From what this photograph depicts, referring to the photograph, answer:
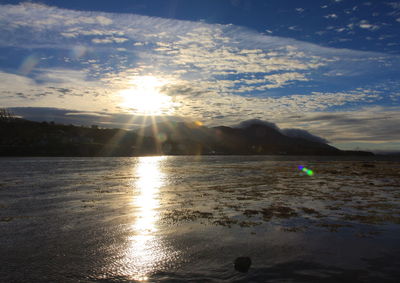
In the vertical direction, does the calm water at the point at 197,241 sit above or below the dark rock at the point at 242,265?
below

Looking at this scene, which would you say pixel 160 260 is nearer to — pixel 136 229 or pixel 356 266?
pixel 136 229

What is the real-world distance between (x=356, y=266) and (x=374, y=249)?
2.89 m

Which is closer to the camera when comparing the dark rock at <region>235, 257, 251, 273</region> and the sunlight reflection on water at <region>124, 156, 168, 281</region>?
the dark rock at <region>235, 257, 251, 273</region>

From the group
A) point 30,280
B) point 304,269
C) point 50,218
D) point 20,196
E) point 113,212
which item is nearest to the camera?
point 30,280

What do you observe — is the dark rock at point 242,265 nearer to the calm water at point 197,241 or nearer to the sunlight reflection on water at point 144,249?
the calm water at point 197,241

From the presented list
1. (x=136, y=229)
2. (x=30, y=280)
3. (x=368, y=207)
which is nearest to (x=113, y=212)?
(x=136, y=229)

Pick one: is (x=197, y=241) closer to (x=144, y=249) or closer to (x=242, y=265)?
(x=144, y=249)

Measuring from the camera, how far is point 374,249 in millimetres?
13320

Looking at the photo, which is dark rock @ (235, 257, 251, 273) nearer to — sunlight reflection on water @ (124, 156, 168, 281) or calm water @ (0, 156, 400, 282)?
calm water @ (0, 156, 400, 282)

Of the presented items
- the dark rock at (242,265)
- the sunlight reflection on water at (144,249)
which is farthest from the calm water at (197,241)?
the dark rock at (242,265)

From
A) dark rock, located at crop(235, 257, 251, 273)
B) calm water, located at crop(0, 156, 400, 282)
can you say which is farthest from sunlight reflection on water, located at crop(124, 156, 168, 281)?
dark rock, located at crop(235, 257, 251, 273)

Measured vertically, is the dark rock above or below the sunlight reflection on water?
above

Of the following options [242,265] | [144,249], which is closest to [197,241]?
[144,249]

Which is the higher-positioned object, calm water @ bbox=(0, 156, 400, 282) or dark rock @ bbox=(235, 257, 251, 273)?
dark rock @ bbox=(235, 257, 251, 273)
